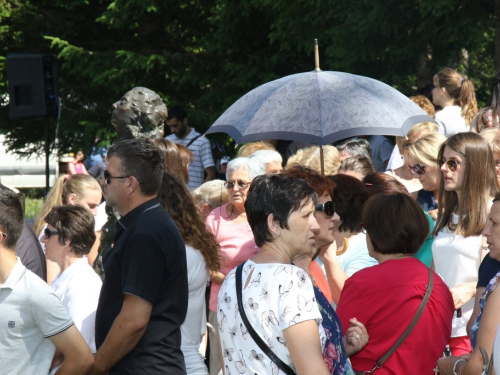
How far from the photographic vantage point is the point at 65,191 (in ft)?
20.6

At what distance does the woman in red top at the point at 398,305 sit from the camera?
11.6 ft

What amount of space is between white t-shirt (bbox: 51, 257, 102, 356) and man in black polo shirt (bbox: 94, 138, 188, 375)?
1.66ft

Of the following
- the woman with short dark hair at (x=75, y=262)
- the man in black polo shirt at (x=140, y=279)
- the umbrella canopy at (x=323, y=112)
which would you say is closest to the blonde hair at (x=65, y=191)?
the umbrella canopy at (x=323, y=112)

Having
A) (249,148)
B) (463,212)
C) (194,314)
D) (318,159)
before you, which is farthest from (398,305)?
(249,148)

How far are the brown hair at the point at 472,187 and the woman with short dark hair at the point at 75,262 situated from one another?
212 centimetres

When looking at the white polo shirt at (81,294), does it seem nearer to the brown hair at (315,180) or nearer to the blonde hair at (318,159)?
the brown hair at (315,180)

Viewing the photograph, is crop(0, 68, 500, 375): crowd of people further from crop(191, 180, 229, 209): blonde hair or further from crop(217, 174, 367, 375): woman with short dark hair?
A: crop(191, 180, 229, 209): blonde hair

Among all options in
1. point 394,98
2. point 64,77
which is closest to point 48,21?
point 64,77

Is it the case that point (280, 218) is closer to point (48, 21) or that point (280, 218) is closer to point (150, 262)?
point (150, 262)

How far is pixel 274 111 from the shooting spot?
554 cm

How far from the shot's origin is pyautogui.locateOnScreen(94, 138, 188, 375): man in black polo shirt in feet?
11.0

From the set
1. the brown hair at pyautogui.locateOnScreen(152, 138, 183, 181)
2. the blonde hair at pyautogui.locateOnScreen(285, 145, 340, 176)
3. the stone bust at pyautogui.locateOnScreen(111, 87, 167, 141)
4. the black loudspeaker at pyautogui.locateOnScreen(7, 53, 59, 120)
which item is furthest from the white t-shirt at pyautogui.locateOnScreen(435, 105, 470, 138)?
the black loudspeaker at pyautogui.locateOnScreen(7, 53, 59, 120)

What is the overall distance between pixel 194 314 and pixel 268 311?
1572mm

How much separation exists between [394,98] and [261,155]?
137 cm
